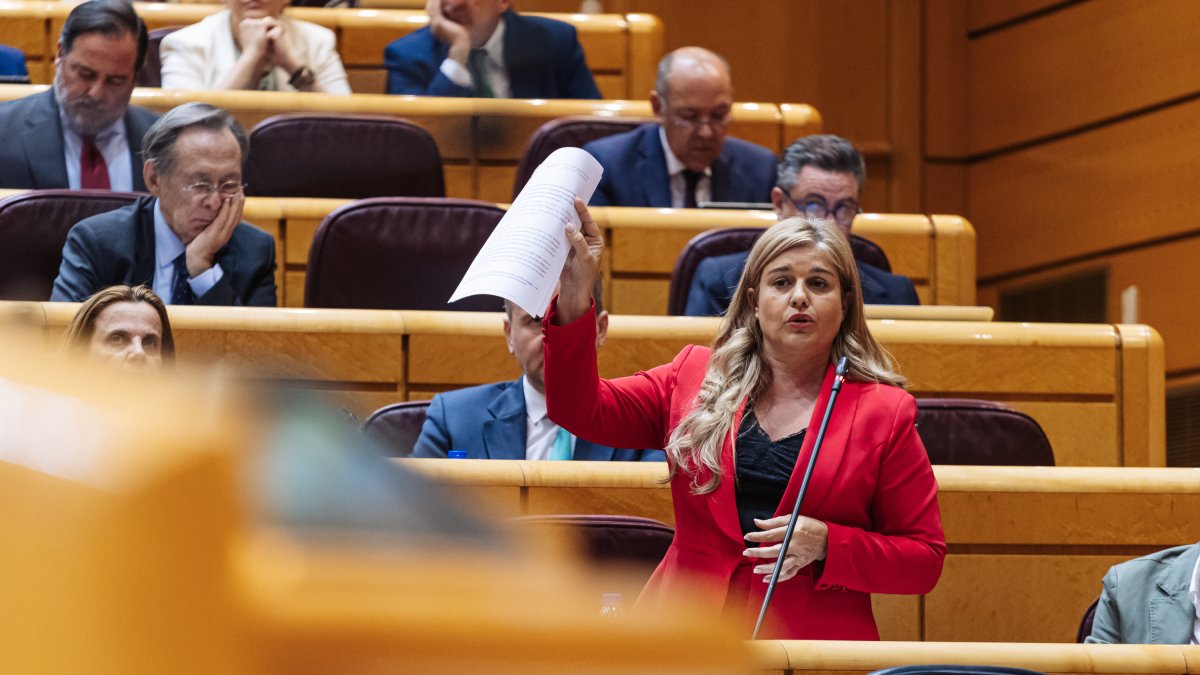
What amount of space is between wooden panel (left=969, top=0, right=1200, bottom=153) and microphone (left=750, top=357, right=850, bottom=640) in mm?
3322

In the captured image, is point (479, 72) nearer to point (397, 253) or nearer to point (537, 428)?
point (397, 253)

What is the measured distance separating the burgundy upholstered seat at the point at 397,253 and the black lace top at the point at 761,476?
4.03 ft

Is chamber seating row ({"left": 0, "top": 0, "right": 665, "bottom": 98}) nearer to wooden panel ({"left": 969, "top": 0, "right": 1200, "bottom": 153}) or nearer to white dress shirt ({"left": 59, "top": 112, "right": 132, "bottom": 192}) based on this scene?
white dress shirt ({"left": 59, "top": 112, "right": 132, "bottom": 192})

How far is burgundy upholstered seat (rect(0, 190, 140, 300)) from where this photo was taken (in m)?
2.83

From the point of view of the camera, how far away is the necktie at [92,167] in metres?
3.31

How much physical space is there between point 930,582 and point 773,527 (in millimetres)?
192

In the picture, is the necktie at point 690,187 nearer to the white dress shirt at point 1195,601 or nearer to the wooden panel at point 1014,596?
the wooden panel at point 1014,596

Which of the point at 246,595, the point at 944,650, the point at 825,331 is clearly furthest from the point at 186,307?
the point at 246,595

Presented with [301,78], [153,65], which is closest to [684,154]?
[301,78]

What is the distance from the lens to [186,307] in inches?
Result: 103

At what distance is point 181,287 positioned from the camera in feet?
9.09

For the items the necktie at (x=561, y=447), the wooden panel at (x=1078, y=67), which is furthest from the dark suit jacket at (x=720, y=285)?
the wooden panel at (x=1078, y=67)

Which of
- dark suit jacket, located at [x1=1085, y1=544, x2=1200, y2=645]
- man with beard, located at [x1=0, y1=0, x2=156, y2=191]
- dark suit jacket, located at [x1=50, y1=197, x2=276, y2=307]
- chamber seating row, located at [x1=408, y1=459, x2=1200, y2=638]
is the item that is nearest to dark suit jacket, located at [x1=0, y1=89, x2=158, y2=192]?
man with beard, located at [x1=0, y1=0, x2=156, y2=191]

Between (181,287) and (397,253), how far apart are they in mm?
382
